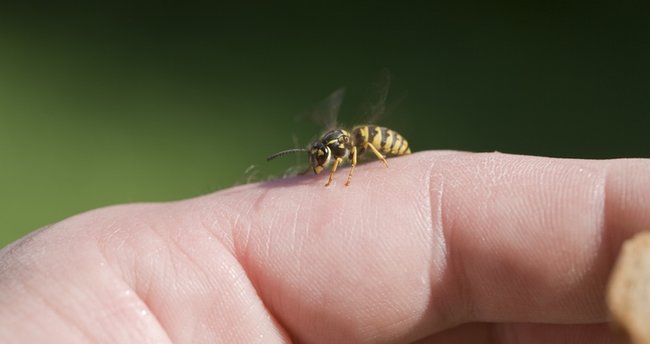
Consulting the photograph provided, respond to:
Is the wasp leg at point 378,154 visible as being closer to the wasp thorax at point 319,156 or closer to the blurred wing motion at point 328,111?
the wasp thorax at point 319,156

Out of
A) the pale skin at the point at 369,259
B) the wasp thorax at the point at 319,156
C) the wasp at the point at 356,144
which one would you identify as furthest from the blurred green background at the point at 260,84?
the pale skin at the point at 369,259

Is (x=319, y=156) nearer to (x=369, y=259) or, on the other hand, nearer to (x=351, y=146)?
(x=351, y=146)

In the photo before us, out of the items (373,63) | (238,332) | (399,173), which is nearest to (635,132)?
(373,63)

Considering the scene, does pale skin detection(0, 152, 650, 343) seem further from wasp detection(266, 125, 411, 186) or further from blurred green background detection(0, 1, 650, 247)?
blurred green background detection(0, 1, 650, 247)

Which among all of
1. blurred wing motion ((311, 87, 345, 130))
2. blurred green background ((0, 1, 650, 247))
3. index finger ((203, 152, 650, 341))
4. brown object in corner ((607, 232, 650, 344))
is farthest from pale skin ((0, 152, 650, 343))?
blurred green background ((0, 1, 650, 247))

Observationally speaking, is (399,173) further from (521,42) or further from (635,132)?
(521,42)

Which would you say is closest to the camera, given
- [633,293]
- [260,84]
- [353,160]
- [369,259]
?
[633,293]

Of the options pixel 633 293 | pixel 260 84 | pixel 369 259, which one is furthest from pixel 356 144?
pixel 260 84
